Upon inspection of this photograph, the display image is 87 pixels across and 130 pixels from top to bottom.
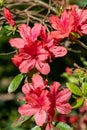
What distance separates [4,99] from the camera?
3775 millimetres

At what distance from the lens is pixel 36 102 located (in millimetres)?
1717

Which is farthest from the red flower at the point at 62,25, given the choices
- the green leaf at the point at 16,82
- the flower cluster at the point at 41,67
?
the green leaf at the point at 16,82

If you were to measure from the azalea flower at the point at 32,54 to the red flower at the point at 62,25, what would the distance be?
7cm

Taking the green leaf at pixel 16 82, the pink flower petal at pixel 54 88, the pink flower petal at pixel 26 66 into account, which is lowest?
the green leaf at pixel 16 82

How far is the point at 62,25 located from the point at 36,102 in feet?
1.02

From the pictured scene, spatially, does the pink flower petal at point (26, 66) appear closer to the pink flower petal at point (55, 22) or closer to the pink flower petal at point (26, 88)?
the pink flower petal at point (26, 88)

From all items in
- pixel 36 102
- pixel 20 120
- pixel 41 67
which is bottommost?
pixel 20 120

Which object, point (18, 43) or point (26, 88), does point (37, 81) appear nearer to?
point (26, 88)

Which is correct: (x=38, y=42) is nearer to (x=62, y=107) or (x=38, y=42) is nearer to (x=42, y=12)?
(x=62, y=107)

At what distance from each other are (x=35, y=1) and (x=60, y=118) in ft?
2.87

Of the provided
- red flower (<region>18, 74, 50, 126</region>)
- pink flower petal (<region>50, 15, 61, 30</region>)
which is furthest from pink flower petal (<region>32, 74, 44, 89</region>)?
pink flower petal (<region>50, 15, 61, 30</region>)

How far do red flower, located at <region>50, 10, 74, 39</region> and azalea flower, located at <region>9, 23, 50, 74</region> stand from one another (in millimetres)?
69

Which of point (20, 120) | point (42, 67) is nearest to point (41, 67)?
point (42, 67)

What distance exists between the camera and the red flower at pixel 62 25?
174 centimetres
